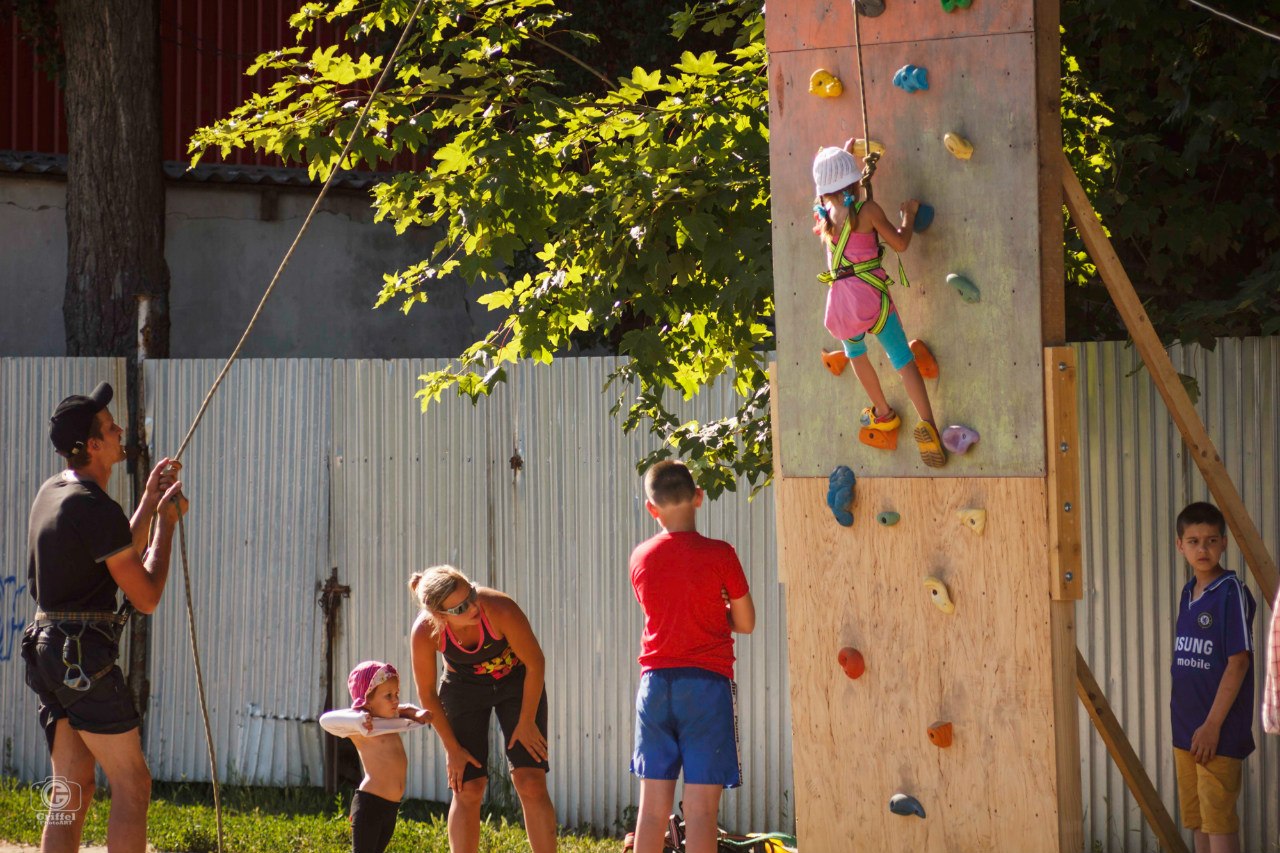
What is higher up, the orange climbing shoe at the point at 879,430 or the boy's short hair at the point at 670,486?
the orange climbing shoe at the point at 879,430

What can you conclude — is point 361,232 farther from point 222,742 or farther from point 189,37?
point 222,742

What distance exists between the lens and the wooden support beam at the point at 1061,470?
4336 millimetres

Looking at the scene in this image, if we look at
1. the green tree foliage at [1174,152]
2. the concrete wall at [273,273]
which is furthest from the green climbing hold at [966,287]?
the concrete wall at [273,273]

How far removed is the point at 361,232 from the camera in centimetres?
1141

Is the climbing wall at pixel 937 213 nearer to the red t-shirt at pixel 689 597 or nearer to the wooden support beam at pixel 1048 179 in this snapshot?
the wooden support beam at pixel 1048 179

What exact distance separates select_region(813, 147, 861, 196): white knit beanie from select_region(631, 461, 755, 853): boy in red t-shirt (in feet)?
3.91

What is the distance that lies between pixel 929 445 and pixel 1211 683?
1492mm

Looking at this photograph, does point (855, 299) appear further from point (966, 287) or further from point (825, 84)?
point (825, 84)

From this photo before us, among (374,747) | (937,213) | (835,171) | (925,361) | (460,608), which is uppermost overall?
(835,171)

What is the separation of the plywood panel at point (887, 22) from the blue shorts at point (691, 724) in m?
2.15

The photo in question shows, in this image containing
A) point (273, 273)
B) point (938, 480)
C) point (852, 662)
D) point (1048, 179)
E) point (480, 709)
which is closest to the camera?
point (1048, 179)

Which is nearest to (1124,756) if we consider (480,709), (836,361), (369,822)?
(836,361)

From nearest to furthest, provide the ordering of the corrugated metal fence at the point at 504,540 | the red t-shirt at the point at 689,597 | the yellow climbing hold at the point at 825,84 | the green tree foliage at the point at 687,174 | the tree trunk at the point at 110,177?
the yellow climbing hold at the point at 825,84, the red t-shirt at the point at 689,597, the green tree foliage at the point at 687,174, the corrugated metal fence at the point at 504,540, the tree trunk at the point at 110,177

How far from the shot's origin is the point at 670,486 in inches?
198
